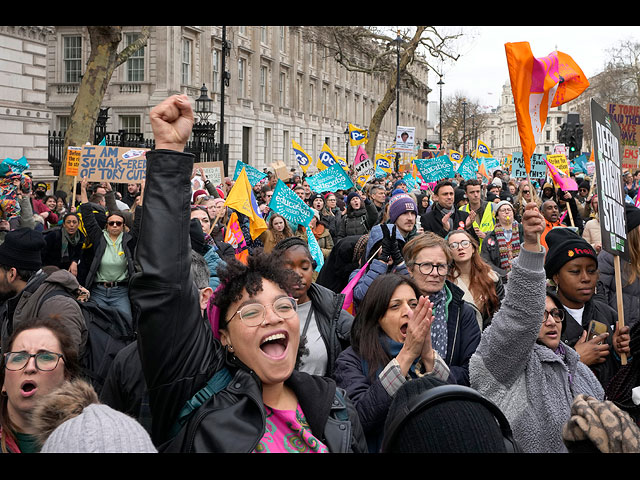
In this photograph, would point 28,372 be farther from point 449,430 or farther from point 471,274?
point 471,274

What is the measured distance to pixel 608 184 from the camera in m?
4.15

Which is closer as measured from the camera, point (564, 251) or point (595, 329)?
point (595, 329)

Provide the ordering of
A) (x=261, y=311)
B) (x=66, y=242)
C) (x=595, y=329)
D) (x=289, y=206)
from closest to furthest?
(x=261, y=311) < (x=595, y=329) < (x=66, y=242) < (x=289, y=206)

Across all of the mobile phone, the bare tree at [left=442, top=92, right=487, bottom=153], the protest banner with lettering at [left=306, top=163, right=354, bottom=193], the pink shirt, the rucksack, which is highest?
the bare tree at [left=442, top=92, right=487, bottom=153]

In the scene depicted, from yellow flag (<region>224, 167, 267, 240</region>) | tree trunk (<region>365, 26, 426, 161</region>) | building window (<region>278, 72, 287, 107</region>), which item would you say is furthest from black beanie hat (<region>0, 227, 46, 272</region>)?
building window (<region>278, 72, 287, 107</region>)

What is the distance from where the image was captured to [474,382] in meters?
2.97

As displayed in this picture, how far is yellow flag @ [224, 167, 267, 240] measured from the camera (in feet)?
29.2

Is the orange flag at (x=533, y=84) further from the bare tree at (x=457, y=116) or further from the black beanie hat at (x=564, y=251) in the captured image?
the bare tree at (x=457, y=116)

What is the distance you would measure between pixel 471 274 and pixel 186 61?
1259 inches

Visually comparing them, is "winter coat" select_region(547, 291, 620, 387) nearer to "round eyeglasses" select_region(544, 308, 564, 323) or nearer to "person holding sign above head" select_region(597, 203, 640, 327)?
"round eyeglasses" select_region(544, 308, 564, 323)

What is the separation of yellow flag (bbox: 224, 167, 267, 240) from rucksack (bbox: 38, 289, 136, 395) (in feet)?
13.2

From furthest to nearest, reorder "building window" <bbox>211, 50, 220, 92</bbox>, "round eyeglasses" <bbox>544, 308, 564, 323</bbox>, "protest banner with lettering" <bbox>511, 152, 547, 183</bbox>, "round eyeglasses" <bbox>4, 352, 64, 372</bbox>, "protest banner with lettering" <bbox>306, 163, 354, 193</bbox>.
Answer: "building window" <bbox>211, 50, 220, 92</bbox>
"protest banner with lettering" <bbox>511, 152, 547, 183</bbox>
"protest banner with lettering" <bbox>306, 163, 354, 193</bbox>
"round eyeglasses" <bbox>544, 308, 564, 323</bbox>
"round eyeglasses" <bbox>4, 352, 64, 372</bbox>

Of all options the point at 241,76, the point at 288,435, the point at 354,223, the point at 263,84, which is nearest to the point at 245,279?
the point at 288,435
